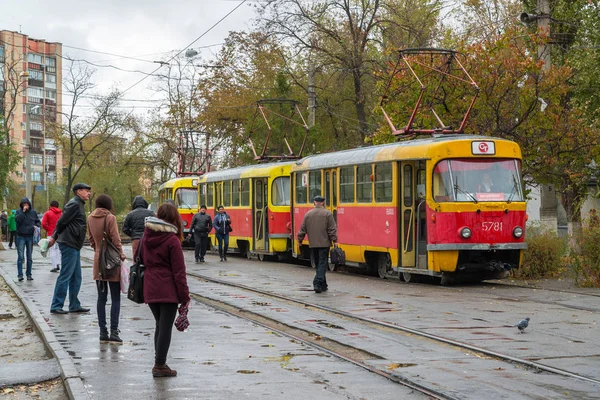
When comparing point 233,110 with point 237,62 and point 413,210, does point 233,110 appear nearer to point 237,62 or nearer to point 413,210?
point 237,62

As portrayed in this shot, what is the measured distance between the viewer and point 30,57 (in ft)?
397

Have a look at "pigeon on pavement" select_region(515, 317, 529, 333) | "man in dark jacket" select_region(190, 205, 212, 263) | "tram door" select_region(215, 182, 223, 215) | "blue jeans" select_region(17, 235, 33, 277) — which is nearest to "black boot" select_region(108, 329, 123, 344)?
"pigeon on pavement" select_region(515, 317, 529, 333)

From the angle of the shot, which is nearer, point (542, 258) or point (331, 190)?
point (542, 258)

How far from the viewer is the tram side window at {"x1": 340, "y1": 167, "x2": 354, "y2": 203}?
24.0 metres

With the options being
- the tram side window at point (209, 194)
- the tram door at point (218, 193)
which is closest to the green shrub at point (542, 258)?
the tram door at point (218, 193)

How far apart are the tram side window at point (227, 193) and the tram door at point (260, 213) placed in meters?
2.98

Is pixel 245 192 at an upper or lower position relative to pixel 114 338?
upper

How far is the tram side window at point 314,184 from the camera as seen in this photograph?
2661 centimetres

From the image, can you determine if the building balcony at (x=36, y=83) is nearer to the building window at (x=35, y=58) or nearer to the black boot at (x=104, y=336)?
the building window at (x=35, y=58)

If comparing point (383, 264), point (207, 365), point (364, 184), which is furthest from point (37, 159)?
point (207, 365)

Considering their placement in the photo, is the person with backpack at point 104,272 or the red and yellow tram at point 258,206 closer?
the person with backpack at point 104,272

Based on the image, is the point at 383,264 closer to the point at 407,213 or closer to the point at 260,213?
the point at 407,213

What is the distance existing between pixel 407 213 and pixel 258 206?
37.8ft

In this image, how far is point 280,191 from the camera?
1208 inches
